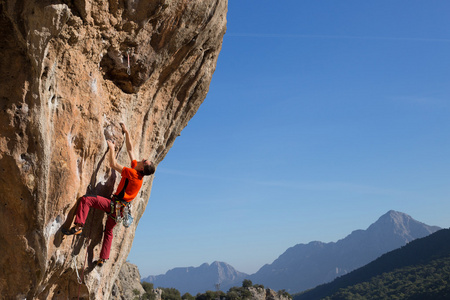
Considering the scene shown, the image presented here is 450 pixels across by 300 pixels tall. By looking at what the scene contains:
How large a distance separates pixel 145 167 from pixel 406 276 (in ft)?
305

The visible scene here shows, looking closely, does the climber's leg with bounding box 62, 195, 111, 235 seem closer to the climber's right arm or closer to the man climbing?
the man climbing

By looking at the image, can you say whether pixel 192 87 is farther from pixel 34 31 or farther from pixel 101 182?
pixel 34 31

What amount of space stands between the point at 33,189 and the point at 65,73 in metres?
2.00

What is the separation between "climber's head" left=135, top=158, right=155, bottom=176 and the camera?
25.3ft

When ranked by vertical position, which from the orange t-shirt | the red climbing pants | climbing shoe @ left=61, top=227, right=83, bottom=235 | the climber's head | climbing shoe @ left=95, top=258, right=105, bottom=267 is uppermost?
the climber's head

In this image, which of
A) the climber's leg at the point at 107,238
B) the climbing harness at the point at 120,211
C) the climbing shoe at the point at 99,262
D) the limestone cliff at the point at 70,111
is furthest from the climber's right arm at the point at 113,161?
the climbing shoe at the point at 99,262

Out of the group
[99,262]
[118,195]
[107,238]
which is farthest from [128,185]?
[99,262]

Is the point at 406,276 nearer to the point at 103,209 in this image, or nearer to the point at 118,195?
the point at 118,195

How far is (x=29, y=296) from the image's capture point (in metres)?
7.09

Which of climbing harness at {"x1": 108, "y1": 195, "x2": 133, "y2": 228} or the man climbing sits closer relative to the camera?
the man climbing

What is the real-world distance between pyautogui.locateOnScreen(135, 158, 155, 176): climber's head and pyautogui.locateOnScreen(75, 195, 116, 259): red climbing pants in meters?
0.80

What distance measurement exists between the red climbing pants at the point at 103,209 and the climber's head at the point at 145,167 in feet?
2.61

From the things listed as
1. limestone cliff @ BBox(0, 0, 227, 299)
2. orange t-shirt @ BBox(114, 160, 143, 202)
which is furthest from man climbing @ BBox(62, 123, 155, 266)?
limestone cliff @ BBox(0, 0, 227, 299)

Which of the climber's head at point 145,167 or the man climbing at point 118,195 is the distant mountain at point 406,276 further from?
the climber's head at point 145,167
